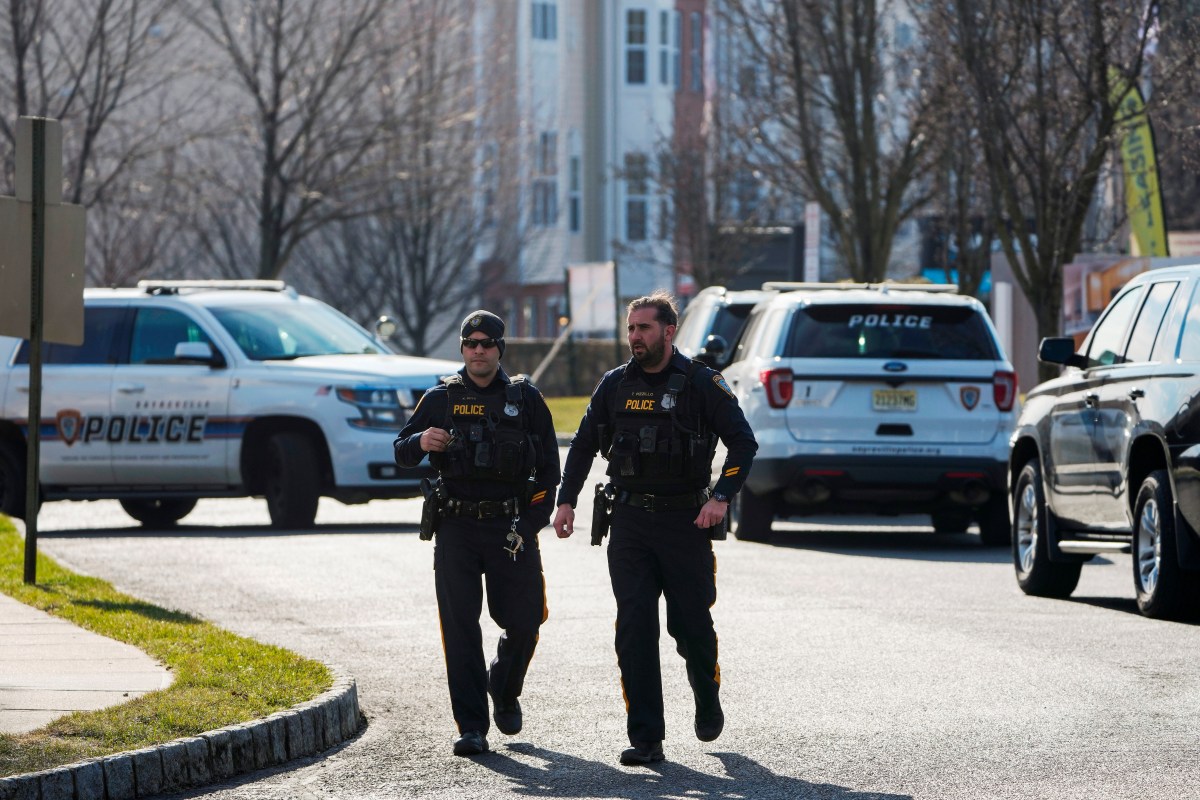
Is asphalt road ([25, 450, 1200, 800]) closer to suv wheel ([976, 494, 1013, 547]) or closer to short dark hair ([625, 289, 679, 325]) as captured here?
suv wheel ([976, 494, 1013, 547])

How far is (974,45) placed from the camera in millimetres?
24828

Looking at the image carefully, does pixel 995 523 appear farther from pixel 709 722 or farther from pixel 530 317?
pixel 530 317

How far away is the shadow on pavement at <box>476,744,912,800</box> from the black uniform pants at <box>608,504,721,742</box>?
27 cm

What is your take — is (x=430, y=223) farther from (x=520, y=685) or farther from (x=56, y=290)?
(x=520, y=685)

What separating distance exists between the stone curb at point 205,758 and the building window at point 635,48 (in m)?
55.5

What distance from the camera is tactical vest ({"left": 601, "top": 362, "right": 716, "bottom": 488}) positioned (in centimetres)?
785

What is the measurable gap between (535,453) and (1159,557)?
4.43m

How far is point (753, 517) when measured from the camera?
17000mm

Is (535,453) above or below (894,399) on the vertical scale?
above

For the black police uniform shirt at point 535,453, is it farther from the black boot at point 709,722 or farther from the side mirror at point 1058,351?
the side mirror at point 1058,351

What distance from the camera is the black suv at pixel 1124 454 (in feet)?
36.7

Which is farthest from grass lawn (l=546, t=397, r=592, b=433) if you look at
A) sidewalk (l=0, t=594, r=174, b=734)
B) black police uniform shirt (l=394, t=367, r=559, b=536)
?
black police uniform shirt (l=394, t=367, r=559, b=536)

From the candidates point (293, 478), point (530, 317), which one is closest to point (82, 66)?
point (293, 478)

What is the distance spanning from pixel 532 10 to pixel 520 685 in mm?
52287
